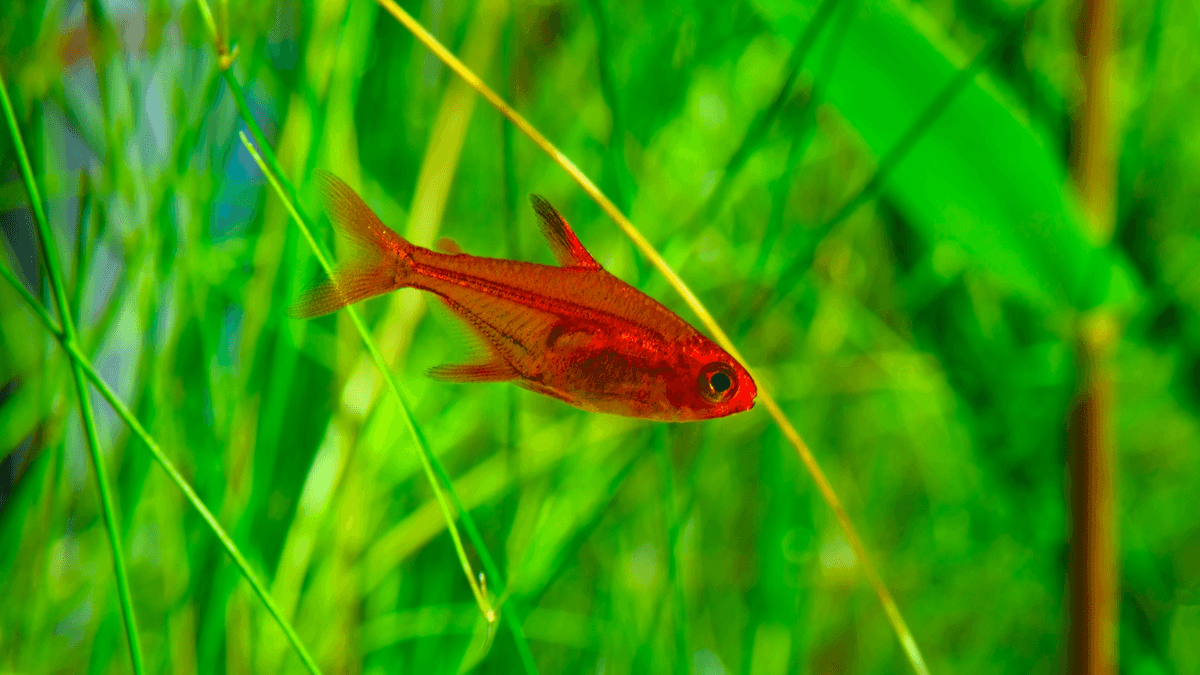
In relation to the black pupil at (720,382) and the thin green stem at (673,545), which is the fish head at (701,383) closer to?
the black pupil at (720,382)

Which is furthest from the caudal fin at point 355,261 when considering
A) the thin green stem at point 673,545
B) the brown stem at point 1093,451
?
the brown stem at point 1093,451

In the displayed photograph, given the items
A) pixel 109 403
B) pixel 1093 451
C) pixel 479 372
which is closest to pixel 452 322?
pixel 479 372

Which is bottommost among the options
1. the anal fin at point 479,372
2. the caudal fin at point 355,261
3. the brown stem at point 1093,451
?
the anal fin at point 479,372

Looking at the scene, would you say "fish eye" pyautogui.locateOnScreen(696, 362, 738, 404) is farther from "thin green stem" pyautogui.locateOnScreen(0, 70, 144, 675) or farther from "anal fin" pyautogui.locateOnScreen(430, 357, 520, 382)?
"thin green stem" pyautogui.locateOnScreen(0, 70, 144, 675)

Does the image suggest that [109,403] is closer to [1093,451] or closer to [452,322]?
[452,322]

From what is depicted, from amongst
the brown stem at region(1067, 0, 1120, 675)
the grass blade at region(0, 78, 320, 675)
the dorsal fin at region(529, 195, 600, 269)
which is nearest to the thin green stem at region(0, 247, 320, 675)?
the grass blade at region(0, 78, 320, 675)

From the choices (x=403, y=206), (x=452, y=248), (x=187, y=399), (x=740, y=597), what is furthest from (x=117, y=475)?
(x=740, y=597)

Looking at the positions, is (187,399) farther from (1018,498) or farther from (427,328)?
(1018,498)
